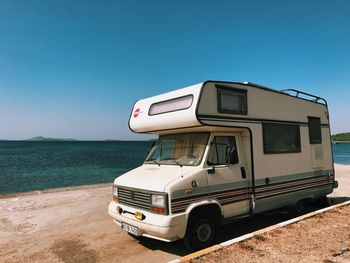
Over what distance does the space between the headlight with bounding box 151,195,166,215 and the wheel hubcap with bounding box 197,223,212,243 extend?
2.95 ft

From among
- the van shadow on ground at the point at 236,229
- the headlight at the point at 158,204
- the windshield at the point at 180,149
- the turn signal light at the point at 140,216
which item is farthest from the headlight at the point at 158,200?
the van shadow on ground at the point at 236,229

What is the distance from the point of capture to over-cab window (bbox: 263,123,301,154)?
6738mm

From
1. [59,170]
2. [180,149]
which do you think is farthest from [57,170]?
[180,149]

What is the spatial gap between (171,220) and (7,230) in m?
4.88

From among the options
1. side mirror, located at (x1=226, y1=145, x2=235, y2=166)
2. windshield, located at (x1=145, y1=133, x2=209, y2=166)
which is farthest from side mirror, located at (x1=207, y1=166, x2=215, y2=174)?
side mirror, located at (x1=226, y1=145, x2=235, y2=166)

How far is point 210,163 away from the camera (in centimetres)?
548

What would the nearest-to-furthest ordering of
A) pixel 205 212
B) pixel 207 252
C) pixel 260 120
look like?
pixel 207 252
pixel 205 212
pixel 260 120

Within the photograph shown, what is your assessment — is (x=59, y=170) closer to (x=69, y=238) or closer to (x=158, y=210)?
(x=69, y=238)

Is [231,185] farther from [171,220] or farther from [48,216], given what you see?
[48,216]

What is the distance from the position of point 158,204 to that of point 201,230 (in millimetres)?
1060

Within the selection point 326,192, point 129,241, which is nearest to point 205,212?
point 129,241

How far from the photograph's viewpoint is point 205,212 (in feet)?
17.5

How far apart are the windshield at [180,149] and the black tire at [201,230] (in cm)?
102

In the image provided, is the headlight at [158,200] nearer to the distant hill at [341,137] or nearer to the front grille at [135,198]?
the front grille at [135,198]
